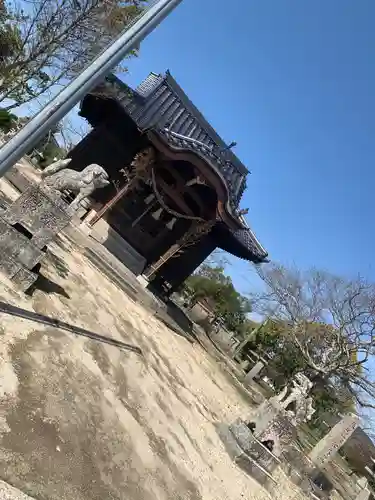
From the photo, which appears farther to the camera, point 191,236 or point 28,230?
point 191,236

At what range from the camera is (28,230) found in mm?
6938

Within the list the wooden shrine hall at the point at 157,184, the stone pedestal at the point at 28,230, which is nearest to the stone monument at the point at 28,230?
the stone pedestal at the point at 28,230

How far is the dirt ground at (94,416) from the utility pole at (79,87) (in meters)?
2.39

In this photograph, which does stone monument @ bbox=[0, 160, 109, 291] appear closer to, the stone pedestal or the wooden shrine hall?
the stone pedestal

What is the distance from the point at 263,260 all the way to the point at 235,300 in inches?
513

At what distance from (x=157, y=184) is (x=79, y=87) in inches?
651

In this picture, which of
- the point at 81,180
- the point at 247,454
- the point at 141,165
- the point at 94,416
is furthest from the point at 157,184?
the point at 94,416

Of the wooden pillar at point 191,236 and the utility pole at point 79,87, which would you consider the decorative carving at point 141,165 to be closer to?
the wooden pillar at point 191,236

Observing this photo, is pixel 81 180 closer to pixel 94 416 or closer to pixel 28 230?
pixel 28 230

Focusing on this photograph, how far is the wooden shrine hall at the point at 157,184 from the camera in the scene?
17.5 m

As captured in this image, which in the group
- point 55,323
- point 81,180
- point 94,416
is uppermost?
point 81,180

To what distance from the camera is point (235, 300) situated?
34344 millimetres

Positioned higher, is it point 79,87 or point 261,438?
point 79,87

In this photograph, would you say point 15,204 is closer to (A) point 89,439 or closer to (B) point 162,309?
(A) point 89,439
